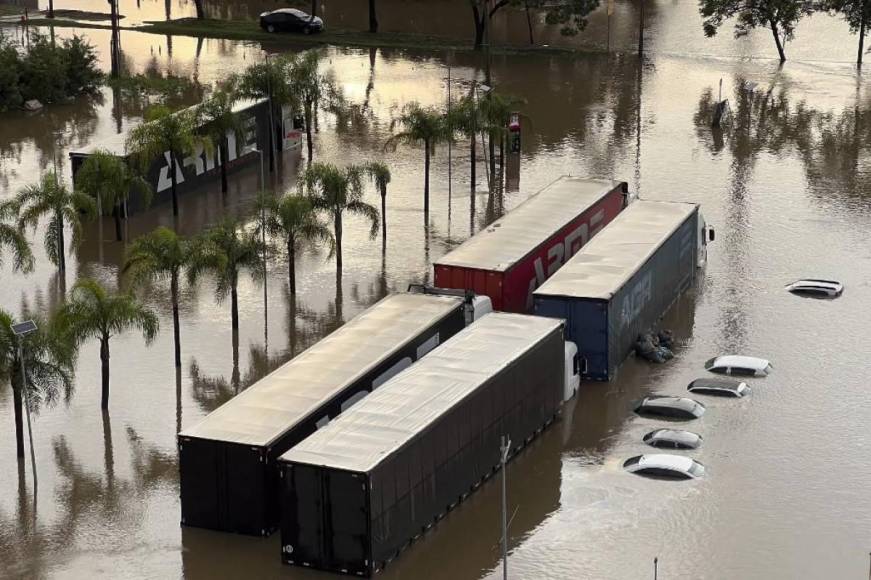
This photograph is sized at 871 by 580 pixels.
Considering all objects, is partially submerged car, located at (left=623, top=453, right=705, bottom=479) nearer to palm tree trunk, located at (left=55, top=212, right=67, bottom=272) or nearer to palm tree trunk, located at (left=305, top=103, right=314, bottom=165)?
palm tree trunk, located at (left=55, top=212, right=67, bottom=272)

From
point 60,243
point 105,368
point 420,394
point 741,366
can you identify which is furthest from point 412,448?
point 60,243

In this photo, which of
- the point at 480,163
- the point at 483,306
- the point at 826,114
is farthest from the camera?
the point at 826,114

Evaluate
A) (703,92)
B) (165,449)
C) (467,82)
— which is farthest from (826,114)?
(165,449)

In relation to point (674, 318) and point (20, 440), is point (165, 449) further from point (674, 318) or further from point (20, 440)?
point (674, 318)

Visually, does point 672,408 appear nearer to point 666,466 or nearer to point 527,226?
point 666,466

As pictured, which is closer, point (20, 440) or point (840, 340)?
point (20, 440)

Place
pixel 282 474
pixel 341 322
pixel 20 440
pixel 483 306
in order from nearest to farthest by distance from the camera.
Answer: pixel 282 474
pixel 20 440
pixel 483 306
pixel 341 322
